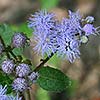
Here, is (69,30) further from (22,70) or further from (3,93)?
(3,93)

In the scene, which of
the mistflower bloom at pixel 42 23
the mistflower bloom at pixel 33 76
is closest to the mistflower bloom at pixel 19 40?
the mistflower bloom at pixel 42 23

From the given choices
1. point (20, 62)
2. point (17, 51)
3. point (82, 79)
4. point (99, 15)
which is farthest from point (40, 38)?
point (99, 15)

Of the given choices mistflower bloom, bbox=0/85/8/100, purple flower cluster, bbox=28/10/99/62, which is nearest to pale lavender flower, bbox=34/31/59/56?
purple flower cluster, bbox=28/10/99/62

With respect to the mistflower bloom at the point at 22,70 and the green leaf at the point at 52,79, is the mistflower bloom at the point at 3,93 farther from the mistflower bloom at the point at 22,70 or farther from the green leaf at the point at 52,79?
the green leaf at the point at 52,79

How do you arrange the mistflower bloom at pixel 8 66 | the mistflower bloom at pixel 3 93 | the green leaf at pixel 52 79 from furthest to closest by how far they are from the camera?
the green leaf at pixel 52 79 → the mistflower bloom at pixel 8 66 → the mistflower bloom at pixel 3 93

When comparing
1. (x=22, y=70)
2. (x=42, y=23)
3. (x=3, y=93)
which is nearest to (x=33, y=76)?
(x=22, y=70)

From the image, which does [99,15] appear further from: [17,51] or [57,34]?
[57,34]
